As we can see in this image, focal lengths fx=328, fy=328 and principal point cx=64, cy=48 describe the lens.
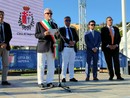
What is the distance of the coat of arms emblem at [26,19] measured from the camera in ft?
51.5

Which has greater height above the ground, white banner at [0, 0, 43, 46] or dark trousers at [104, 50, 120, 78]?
white banner at [0, 0, 43, 46]

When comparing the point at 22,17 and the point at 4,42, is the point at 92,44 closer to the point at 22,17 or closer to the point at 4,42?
the point at 4,42

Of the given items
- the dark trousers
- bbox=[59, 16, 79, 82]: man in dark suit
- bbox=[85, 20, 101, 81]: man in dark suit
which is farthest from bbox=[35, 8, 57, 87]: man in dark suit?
the dark trousers

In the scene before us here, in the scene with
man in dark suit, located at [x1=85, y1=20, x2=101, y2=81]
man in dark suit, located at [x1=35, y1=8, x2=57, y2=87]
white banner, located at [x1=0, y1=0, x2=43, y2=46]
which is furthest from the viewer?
white banner, located at [x1=0, y1=0, x2=43, y2=46]

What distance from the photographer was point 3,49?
312 inches

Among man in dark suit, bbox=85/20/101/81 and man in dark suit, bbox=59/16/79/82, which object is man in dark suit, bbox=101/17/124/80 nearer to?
man in dark suit, bbox=85/20/101/81

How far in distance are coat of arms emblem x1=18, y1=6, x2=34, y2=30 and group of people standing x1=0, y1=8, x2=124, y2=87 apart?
6715mm

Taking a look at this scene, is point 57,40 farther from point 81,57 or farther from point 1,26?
point 81,57

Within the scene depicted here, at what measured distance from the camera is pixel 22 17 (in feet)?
51.5

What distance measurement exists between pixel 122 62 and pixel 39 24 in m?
7.30

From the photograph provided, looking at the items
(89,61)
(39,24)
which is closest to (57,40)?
(39,24)

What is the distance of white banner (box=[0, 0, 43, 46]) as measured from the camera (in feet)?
49.3

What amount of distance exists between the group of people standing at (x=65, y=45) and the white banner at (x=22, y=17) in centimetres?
636

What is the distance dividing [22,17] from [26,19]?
218 millimetres
